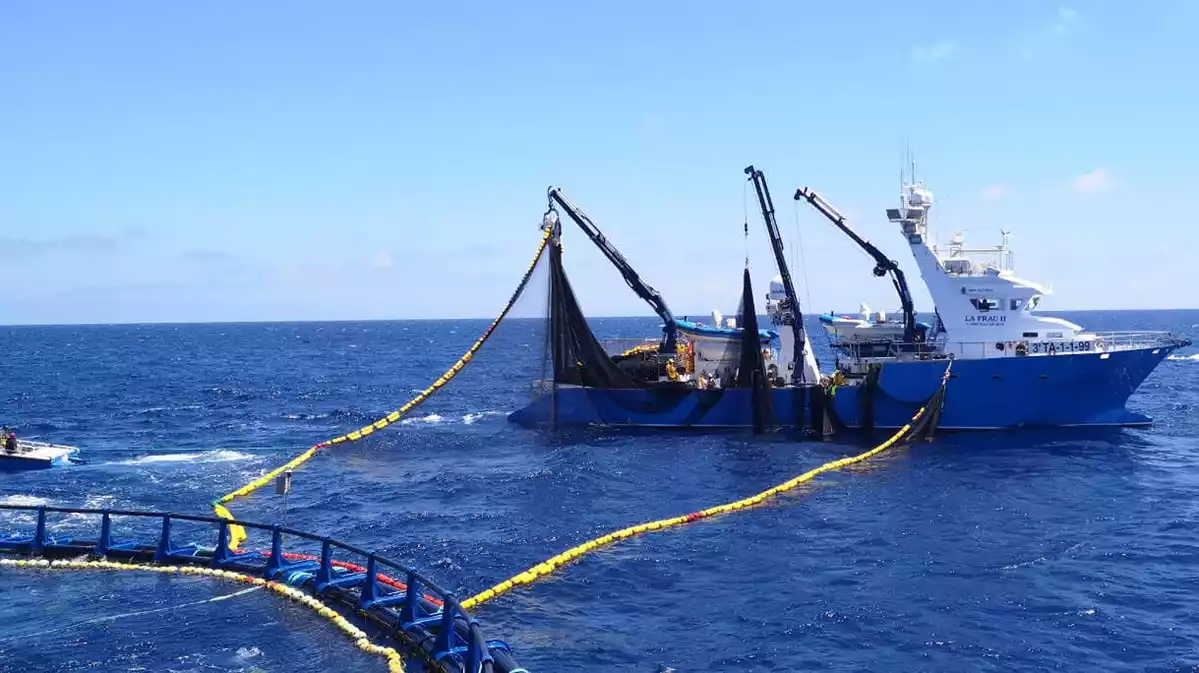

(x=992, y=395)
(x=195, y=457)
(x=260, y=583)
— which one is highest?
(x=992, y=395)

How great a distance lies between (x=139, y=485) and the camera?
42.1m

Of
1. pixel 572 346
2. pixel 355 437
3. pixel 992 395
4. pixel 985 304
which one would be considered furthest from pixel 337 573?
pixel 985 304

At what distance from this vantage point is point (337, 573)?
24844 mm

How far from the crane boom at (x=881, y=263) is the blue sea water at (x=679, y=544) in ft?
27.6

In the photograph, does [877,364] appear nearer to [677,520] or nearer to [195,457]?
[677,520]

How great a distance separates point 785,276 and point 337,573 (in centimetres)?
3754

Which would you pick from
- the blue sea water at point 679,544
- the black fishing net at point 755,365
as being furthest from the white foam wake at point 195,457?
the black fishing net at point 755,365

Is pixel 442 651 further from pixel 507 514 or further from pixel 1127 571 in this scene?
pixel 1127 571

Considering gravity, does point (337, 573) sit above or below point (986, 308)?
below

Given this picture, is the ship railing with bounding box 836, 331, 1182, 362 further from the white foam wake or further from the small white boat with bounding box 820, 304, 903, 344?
the white foam wake

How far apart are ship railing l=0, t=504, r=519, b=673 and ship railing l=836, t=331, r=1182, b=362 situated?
34.3 m

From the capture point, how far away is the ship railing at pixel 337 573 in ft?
60.6

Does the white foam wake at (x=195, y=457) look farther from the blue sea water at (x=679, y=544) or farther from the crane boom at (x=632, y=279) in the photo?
the crane boom at (x=632, y=279)

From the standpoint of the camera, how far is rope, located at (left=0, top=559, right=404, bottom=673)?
20062 millimetres
